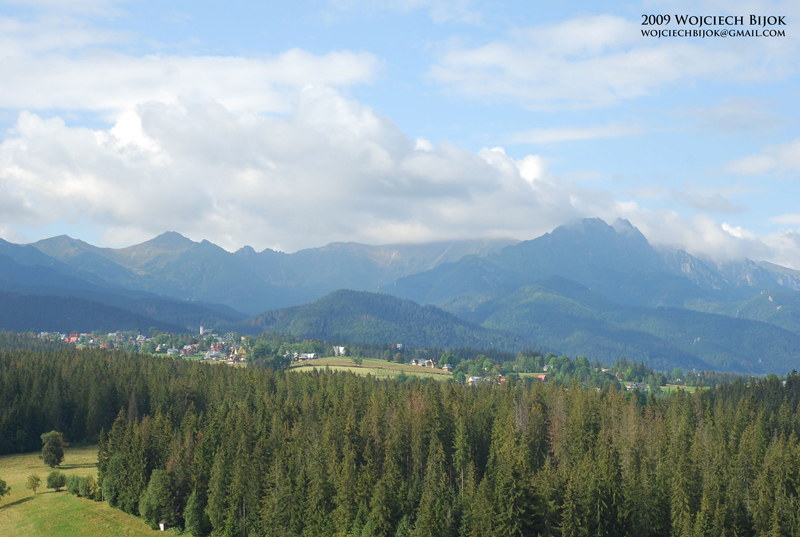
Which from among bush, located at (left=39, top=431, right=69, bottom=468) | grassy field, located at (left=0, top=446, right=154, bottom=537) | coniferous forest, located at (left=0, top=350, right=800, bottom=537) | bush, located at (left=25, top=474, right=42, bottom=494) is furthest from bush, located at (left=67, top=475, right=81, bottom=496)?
bush, located at (left=39, top=431, right=69, bottom=468)

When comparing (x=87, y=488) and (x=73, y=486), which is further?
(x=73, y=486)

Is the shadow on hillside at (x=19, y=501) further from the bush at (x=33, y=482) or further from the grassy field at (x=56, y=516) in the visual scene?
the bush at (x=33, y=482)

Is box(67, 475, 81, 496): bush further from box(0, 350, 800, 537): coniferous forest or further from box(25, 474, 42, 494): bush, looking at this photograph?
box(0, 350, 800, 537): coniferous forest

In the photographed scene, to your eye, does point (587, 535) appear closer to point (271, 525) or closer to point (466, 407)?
point (271, 525)

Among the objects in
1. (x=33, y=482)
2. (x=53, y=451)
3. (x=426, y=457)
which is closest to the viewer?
(x=426, y=457)

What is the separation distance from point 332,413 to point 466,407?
64.3 ft

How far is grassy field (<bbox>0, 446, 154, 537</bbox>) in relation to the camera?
250 ft

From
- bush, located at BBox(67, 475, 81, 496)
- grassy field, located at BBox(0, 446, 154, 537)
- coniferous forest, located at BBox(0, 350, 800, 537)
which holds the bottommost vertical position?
grassy field, located at BBox(0, 446, 154, 537)

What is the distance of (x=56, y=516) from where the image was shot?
8006 cm

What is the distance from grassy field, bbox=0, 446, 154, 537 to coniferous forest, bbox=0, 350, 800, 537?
2.19 m

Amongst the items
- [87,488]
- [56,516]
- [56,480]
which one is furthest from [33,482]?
[56,516]

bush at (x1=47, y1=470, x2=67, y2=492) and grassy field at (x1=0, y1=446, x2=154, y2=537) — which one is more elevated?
bush at (x1=47, y1=470, x2=67, y2=492)

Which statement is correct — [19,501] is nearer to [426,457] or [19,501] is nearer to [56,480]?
[56,480]

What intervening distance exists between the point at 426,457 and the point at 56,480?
4983cm
